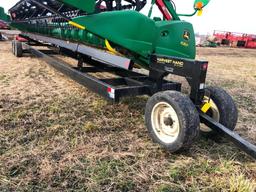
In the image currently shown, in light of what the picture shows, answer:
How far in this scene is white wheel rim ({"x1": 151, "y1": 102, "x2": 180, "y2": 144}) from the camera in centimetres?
278

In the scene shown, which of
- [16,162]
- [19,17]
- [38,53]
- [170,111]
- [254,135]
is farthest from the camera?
[19,17]

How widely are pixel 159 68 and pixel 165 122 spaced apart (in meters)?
0.91

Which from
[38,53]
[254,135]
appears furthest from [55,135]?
[38,53]

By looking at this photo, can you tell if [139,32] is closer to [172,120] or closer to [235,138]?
[172,120]

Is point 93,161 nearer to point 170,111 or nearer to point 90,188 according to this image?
point 90,188

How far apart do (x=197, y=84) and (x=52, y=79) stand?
3929 millimetres

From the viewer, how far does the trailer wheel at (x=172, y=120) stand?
258 centimetres

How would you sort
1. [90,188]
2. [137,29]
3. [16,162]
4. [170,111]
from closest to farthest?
1. [90,188]
2. [16,162]
3. [170,111]
4. [137,29]

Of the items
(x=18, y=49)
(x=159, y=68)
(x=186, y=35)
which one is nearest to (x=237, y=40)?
(x=18, y=49)

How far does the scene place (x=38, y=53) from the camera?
711 centimetres

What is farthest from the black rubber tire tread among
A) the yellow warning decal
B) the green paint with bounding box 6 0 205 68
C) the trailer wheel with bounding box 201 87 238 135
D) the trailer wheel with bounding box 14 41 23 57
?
the trailer wheel with bounding box 14 41 23 57

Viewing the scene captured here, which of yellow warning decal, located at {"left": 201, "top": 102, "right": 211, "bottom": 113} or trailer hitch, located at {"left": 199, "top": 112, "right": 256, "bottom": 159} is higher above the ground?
yellow warning decal, located at {"left": 201, "top": 102, "right": 211, "bottom": 113}

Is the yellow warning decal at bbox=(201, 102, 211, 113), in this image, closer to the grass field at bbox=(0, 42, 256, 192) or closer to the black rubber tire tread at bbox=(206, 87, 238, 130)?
the black rubber tire tread at bbox=(206, 87, 238, 130)

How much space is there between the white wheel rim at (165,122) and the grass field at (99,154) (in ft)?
0.53
